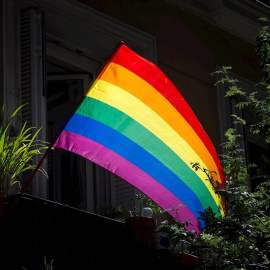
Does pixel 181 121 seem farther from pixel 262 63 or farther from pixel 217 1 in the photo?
pixel 217 1

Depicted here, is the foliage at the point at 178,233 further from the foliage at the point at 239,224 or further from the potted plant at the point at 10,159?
the potted plant at the point at 10,159

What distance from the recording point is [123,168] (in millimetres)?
9445

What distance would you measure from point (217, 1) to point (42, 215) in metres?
4.82

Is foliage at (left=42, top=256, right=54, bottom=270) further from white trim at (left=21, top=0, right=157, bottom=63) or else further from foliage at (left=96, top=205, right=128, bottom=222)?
white trim at (left=21, top=0, right=157, bottom=63)

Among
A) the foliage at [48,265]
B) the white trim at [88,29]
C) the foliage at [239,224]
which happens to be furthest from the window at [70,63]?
the foliage at [48,265]

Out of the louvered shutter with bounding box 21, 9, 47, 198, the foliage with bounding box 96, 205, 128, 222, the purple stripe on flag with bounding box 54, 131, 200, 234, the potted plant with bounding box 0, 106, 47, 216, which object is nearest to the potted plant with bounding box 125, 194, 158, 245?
the purple stripe on flag with bounding box 54, 131, 200, 234

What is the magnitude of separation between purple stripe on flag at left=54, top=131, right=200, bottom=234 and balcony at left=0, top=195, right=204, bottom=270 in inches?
15.6

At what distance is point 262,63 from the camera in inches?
380

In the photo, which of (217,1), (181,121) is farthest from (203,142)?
(217,1)

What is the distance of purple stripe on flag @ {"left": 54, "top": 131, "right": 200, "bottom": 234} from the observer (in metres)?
8.95

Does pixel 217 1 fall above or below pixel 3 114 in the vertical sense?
above

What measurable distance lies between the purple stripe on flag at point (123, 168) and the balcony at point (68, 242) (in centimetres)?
40

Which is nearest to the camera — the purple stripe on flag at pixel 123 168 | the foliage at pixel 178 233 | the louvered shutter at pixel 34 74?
the purple stripe on flag at pixel 123 168

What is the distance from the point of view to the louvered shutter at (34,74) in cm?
998
